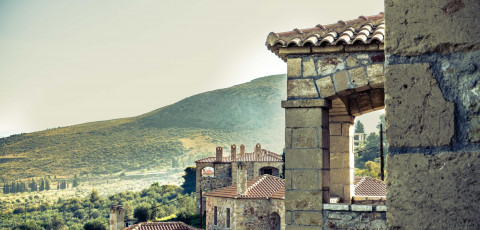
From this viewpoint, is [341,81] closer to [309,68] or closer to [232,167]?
[309,68]

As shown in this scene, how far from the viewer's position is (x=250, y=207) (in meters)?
28.6

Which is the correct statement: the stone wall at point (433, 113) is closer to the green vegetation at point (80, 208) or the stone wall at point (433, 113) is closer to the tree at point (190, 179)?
the green vegetation at point (80, 208)

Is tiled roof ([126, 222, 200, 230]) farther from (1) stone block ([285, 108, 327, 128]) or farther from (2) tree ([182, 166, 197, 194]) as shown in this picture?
(2) tree ([182, 166, 197, 194])

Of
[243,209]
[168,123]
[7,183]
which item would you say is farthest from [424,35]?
[168,123]

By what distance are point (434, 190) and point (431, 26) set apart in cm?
40

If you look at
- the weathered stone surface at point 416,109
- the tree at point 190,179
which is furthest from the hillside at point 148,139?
the weathered stone surface at point 416,109

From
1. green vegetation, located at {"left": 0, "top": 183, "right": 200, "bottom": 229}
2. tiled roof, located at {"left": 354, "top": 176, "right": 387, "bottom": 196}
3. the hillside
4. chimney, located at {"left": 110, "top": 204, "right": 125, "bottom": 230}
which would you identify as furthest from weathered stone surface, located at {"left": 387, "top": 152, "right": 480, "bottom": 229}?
the hillside

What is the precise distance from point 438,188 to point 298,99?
16.0 ft

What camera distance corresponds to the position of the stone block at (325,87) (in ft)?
20.3

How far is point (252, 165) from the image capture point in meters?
47.0

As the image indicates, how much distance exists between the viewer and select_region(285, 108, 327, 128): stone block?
20.4ft

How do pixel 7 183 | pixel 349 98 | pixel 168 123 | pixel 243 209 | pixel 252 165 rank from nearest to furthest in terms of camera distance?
pixel 349 98 → pixel 243 209 → pixel 252 165 → pixel 7 183 → pixel 168 123

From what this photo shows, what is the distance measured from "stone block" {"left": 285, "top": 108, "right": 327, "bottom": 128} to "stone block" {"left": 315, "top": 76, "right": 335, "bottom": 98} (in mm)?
169

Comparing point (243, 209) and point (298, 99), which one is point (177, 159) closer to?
point (243, 209)
